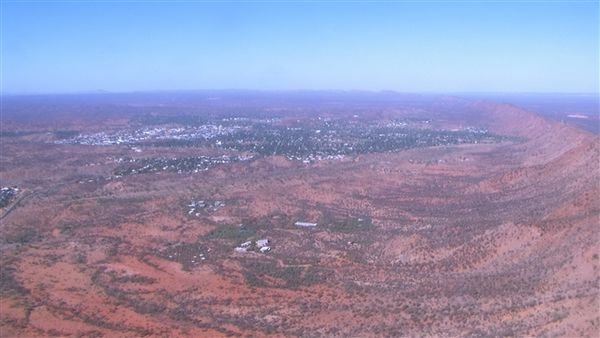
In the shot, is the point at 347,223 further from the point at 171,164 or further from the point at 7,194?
the point at 171,164

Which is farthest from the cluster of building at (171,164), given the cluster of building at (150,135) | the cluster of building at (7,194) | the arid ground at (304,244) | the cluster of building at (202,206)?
the cluster of building at (150,135)

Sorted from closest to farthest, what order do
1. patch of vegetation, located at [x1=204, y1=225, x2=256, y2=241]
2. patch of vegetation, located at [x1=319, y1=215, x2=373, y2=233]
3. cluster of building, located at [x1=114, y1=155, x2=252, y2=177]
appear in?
1. patch of vegetation, located at [x1=204, y1=225, x2=256, y2=241]
2. patch of vegetation, located at [x1=319, y1=215, x2=373, y2=233]
3. cluster of building, located at [x1=114, y1=155, x2=252, y2=177]

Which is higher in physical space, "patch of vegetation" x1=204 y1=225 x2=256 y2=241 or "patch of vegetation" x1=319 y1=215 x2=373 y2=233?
"patch of vegetation" x1=319 y1=215 x2=373 y2=233

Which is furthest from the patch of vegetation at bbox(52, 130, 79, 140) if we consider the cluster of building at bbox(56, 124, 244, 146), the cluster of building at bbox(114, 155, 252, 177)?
the cluster of building at bbox(114, 155, 252, 177)

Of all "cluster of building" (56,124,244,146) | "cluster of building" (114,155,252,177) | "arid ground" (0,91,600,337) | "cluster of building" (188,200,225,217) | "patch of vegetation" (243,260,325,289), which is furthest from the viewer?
"cluster of building" (56,124,244,146)

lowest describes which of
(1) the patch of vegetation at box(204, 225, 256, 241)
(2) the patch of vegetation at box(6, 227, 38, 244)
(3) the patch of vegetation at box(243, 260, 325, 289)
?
(2) the patch of vegetation at box(6, 227, 38, 244)

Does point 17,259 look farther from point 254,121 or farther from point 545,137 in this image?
point 254,121

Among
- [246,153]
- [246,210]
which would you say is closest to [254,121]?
[246,153]

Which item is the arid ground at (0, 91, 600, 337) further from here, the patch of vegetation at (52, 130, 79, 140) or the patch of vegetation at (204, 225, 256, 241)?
the patch of vegetation at (52, 130, 79, 140)
